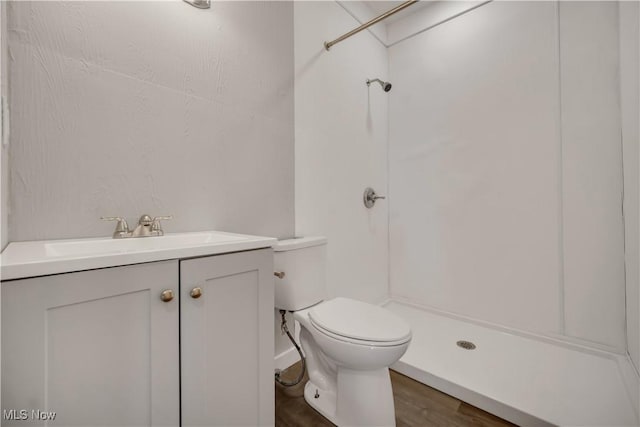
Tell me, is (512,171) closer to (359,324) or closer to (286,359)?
(359,324)

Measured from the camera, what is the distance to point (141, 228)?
0.98 m

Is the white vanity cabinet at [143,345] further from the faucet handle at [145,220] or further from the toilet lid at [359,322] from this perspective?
the faucet handle at [145,220]

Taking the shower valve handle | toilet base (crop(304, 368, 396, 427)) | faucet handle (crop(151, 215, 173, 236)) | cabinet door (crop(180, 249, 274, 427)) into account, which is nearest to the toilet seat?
toilet base (crop(304, 368, 396, 427))

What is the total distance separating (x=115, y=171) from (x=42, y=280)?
594 millimetres

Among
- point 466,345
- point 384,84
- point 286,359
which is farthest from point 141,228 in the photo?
point 466,345

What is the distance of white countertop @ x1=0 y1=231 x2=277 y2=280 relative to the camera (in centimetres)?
51

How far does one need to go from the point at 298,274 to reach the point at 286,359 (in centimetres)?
58

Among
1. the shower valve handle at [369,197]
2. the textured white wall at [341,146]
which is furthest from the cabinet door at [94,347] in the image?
the shower valve handle at [369,197]

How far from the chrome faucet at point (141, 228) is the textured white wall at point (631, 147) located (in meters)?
2.15

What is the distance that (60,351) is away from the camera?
0.53 m

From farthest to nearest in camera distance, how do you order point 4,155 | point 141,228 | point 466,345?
point 466,345
point 141,228
point 4,155

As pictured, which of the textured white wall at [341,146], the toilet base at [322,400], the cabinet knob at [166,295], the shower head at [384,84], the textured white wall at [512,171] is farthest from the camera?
the shower head at [384,84]

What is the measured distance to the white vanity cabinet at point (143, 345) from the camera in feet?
1.64

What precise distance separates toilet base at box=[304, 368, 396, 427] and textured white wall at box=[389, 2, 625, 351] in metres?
1.28
